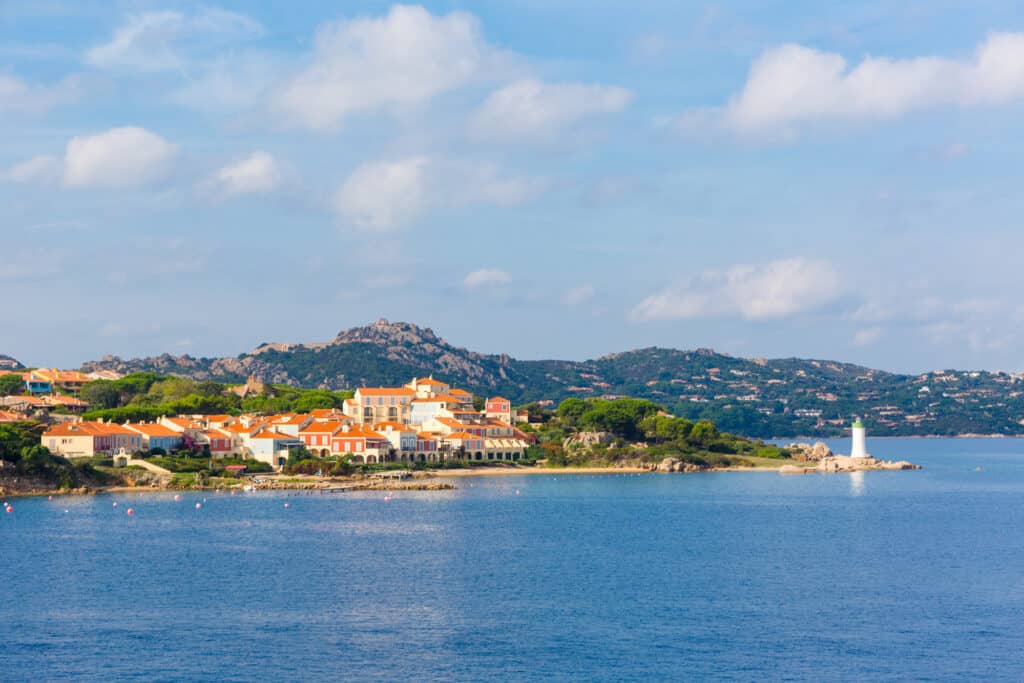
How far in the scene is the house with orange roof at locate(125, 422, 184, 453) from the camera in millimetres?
97250

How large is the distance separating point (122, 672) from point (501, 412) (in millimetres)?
100731

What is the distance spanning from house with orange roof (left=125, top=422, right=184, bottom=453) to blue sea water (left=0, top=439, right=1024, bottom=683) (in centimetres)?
1994

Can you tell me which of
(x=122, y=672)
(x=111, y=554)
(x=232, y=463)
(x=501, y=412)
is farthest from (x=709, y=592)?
(x=501, y=412)

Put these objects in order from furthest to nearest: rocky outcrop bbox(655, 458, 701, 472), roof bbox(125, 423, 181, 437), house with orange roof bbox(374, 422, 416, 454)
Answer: rocky outcrop bbox(655, 458, 701, 472), house with orange roof bbox(374, 422, 416, 454), roof bbox(125, 423, 181, 437)

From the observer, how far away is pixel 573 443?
400ft

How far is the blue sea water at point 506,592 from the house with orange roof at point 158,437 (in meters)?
19.9

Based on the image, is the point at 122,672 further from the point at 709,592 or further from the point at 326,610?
the point at 709,592

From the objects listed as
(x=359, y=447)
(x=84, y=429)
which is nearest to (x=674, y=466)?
(x=359, y=447)

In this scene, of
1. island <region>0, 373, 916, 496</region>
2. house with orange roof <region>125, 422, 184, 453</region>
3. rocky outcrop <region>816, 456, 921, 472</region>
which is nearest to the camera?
island <region>0, 373, 916, 496</region>

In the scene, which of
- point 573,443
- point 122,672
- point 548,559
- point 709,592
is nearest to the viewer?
point 122,672

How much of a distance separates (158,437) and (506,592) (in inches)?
2392

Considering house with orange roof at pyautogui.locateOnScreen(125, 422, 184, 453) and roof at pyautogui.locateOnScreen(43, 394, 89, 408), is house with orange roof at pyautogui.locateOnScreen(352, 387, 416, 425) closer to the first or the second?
house with orange roof at pyautogui.locateOnScreen(125, 422, 184, 453)

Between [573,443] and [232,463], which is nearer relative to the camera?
[232,463]

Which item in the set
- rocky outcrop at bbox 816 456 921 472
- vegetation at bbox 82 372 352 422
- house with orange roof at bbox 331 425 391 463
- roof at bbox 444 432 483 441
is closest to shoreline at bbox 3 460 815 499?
house with orange roof at bbox 331 425 391 463
